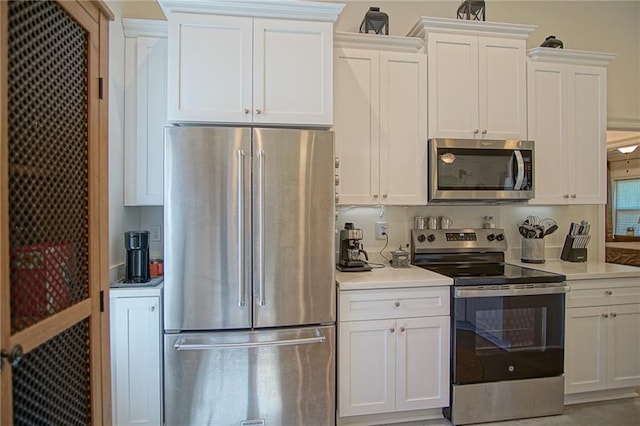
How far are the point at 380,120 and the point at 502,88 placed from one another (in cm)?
99

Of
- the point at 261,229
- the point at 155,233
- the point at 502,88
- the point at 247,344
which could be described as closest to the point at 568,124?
the point at 502,88

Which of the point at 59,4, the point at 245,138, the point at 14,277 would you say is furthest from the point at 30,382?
the point at 245,138

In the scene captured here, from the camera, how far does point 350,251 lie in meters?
2.65

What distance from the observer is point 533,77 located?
9.39 ft

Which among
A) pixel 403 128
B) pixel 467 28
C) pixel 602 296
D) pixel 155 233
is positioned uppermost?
pixel 467 28

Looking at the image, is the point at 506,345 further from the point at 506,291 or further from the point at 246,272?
the point at 246,272

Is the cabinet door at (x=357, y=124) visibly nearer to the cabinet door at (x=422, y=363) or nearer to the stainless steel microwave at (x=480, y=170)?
the stainless steel microwave at (x=480, y=170)

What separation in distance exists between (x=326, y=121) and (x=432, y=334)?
150 centimetres

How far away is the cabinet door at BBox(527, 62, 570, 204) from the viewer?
9.42 ft

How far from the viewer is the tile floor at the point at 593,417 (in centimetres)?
242

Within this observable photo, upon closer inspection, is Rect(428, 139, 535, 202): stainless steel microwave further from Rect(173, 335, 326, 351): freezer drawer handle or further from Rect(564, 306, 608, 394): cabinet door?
Rect(173, 335, 326, 351): freezer drawer handle

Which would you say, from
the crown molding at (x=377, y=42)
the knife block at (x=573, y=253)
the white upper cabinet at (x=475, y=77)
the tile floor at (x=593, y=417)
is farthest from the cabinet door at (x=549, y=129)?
the tile floor at (x=593, y=417)

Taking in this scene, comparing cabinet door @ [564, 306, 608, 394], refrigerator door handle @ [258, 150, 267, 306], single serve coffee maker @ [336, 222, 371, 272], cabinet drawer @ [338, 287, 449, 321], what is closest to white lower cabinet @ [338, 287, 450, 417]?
cabinet drawer @ [338, 287, 449, 321]

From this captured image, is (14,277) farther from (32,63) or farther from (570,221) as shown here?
(570,221)
